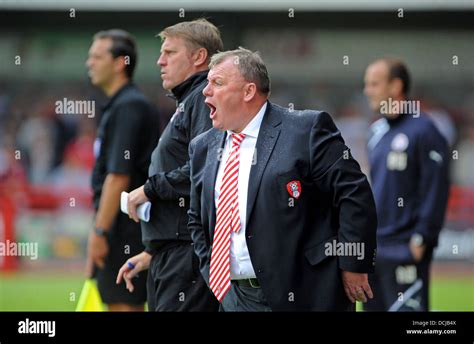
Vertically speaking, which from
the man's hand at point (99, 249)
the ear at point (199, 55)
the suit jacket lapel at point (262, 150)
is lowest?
the man's hand at point (99, 249)

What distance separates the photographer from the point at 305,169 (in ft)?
16.5

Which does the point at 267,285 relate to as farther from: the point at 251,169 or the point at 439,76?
the point at 439,76

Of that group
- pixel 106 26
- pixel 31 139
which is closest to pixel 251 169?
pixel 106 26

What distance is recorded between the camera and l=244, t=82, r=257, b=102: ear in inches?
205

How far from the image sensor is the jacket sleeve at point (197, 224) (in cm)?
541

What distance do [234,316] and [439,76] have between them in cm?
1102

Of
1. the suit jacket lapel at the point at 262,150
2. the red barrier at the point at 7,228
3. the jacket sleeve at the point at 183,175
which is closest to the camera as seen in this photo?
the suit jacket lapel at the point at 262,150

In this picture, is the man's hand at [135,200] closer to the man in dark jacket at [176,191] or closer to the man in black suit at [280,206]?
the man in dark jacket at [176,191]

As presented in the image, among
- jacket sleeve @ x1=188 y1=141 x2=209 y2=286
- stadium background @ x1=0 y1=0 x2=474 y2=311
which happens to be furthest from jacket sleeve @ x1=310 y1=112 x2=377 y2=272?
stadium background @ x1=0 y1=0 x2=474 y2=311

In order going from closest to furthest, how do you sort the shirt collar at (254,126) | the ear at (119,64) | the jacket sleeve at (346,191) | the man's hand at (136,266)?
1. the jacket sleeve at (346,191)
2. the shirt collar at (254,126)
3. the man's hand at (136,266)
4. the ear at (119,64)

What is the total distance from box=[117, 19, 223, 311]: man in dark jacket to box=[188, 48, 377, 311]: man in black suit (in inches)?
24.6

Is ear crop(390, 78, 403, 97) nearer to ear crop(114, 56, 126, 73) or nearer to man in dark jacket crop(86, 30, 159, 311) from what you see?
man in dark jacket crop(86, 30, 159, 311)

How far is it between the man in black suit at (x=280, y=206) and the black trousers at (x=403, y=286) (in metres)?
2.79

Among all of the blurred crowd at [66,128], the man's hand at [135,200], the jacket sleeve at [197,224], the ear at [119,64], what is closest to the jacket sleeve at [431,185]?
the ear at [119,64]
